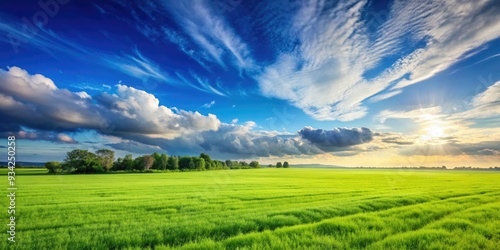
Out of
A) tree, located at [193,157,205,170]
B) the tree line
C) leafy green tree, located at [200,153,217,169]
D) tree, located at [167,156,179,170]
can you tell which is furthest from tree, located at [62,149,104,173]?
leafy green tree, located at [200,153,217,169]

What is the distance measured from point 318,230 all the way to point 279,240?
8.27ft

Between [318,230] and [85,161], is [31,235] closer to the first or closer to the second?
[318,230]

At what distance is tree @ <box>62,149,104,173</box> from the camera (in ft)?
308

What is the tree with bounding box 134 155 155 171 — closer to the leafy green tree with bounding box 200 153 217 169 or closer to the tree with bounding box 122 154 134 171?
the tree with bounding box 122 154 134 171

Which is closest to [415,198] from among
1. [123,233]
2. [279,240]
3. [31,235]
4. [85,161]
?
[279,240]

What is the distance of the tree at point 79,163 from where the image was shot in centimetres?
9381

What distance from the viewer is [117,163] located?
375ft

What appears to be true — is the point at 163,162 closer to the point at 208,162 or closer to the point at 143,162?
the point at 143,162

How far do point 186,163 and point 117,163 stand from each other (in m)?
34.7

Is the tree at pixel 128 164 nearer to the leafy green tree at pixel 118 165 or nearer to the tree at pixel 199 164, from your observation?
the leafy green tree at pixel 118 165

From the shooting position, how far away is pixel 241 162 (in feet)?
653

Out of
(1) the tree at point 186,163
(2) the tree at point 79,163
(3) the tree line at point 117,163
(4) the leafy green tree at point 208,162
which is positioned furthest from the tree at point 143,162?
(4) the leafy green tree at point 208,162

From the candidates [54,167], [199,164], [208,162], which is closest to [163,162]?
[199,164]

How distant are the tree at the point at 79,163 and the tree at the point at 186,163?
1755 inches
